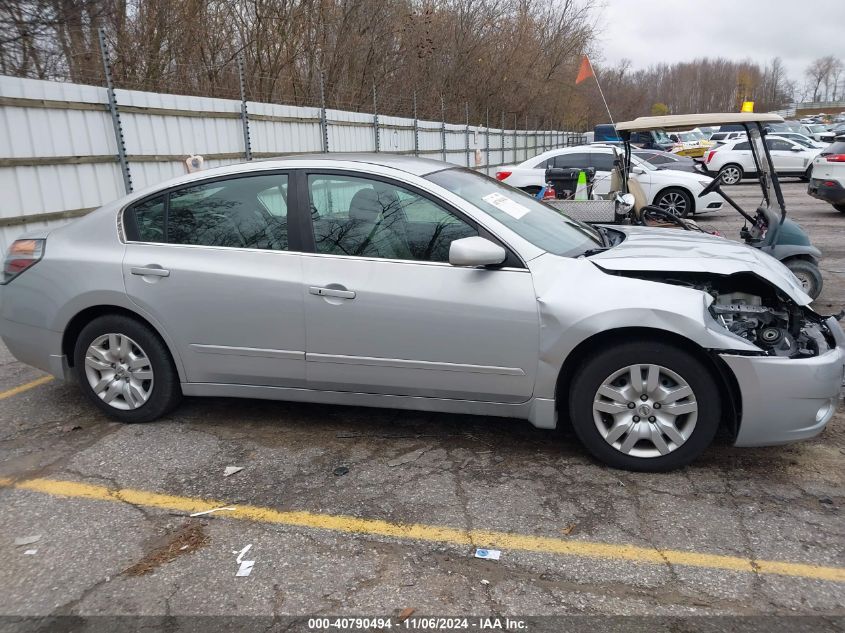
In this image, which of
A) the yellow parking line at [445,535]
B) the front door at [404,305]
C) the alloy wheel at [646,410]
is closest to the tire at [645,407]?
the alloy wheel at [646,410]

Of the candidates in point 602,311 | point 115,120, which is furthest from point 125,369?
point 115,120

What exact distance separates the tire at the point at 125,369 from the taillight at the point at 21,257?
58 centimetres

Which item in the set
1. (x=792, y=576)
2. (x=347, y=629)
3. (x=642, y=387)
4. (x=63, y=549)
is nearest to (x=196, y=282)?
(x=63, y=549)

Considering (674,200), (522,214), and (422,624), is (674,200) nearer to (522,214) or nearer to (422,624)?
(522,214)

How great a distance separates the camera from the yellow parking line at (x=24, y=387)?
468 cm

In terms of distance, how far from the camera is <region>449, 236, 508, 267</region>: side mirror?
3.32 m

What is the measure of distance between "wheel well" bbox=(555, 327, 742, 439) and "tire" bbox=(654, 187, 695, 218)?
34.1 feet

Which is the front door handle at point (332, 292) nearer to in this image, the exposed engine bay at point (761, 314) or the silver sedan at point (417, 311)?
the silver sedan at point (417, 311)

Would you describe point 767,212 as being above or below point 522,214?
below

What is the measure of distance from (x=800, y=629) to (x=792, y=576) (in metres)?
0.33

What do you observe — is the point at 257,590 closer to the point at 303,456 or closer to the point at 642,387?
the point at 303,456

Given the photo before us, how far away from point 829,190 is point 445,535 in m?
13.1

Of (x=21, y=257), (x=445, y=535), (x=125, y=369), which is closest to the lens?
(x=445, y=535)

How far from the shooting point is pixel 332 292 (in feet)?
11.7
